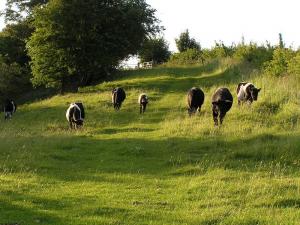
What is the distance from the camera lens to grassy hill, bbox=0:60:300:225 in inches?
408

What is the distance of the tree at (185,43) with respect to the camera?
8181 cm

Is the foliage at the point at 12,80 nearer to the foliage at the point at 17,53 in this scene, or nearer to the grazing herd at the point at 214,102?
the foliage at the point at 17,53

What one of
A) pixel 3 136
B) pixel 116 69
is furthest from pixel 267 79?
pixel 116 69

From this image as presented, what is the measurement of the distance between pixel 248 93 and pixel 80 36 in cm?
2107

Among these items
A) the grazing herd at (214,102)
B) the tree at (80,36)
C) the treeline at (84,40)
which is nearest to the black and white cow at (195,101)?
the grazing herd at (214,102)

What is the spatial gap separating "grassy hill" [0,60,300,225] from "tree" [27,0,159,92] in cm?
1503

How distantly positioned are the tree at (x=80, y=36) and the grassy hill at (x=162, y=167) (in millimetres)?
15030

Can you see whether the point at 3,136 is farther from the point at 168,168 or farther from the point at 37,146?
the point at 168,168

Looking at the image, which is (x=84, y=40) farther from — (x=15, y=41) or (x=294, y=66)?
(x=294, y=66)

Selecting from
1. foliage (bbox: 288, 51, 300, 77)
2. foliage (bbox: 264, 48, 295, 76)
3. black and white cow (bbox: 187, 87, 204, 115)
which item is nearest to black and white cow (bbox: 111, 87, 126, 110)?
black and white cow (bbox: 187, 87, 204, 115)

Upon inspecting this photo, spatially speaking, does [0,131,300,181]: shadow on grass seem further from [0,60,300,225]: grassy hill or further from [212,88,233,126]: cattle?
[212,88,233,126]: cattle

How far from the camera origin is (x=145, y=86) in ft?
135

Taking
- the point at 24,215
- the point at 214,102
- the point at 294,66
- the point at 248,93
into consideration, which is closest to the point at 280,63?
the point at 294,66

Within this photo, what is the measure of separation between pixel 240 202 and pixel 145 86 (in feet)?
100
